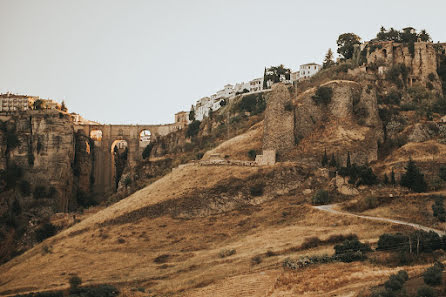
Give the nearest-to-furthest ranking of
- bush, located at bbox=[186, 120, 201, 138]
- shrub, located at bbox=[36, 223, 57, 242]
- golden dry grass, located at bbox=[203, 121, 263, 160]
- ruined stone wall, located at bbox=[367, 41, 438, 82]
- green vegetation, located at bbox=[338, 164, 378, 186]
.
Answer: green vegetation, located at bbox=[338, 164, 378, 186] < golden dry grass, located at bbox=[203, 121, 263, 160] < shrub, located at bbox=[36, 223, 57, 242] < ruined stone wall, located at bbox=[367, 41, 438, 82] < bush, located at bbox=[186, 120, 201, 138]

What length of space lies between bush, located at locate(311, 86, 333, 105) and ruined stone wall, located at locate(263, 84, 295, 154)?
3266mm

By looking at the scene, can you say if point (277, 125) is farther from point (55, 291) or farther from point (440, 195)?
point (55, 291)

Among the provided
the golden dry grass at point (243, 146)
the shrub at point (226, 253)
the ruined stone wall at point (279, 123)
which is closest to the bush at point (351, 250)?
the shrub at point (226, 253)

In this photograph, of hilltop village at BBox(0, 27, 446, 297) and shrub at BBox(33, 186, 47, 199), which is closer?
hilltop village at BBox(0, 27, 446, 297)

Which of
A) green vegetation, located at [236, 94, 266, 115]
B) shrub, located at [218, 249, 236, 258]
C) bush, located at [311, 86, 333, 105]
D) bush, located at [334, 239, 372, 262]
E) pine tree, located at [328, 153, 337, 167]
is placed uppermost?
green vegetation, located at [236, 94, 266, 115]

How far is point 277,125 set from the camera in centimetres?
5531

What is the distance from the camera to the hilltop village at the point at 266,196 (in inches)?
1172

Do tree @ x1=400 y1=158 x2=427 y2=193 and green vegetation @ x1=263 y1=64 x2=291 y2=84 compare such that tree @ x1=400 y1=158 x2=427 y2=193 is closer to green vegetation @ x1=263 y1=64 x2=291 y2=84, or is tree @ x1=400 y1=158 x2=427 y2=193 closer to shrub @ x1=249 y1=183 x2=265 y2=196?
shrub @ x1=249 y1=183 x2=265 y2=196

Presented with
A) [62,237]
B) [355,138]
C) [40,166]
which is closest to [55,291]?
[62,237]

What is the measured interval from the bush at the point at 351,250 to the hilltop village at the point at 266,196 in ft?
0.27

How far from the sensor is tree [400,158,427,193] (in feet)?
138

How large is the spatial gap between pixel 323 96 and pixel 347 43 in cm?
2185

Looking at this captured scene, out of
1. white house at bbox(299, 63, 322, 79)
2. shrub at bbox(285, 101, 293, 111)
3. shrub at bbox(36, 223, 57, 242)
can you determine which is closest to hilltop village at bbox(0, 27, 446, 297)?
shrub at bbox(36, 223, 57, 242)

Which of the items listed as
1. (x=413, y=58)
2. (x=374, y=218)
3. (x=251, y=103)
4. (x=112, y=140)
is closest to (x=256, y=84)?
(x=251, y=103)
